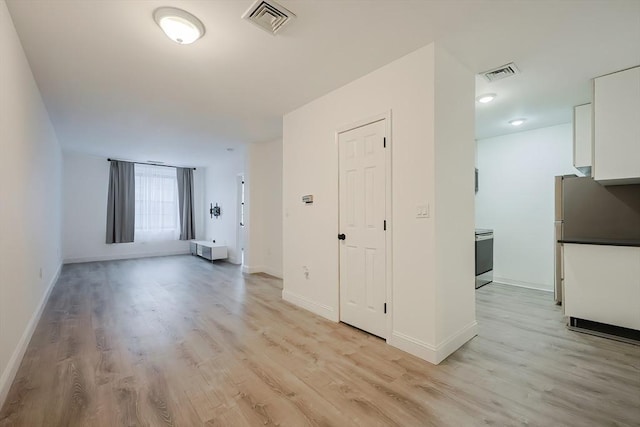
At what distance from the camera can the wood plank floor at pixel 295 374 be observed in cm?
171

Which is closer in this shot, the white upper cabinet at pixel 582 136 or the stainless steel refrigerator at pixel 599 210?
the stainless steel refrigerator at pixel 599 210

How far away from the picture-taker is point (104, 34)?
2248 millimetres

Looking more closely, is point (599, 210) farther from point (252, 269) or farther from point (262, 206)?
point (252, 269)

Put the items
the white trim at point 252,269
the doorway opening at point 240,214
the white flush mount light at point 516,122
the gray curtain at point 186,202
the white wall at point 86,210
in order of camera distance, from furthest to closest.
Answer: the gray curtain at point 186,202 < the doorway opening at point 240,214 < the white wall at point 86,210 < the white trim at point 252,269 < the white flush mount light at point 516,122

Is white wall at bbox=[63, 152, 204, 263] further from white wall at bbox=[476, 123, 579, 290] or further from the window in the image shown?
white wall at bbox=[476, 123, 579, 290]

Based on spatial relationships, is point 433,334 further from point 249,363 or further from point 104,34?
point 104,34

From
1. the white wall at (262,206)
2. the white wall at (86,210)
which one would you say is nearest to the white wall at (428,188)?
the white wall at (262,206)

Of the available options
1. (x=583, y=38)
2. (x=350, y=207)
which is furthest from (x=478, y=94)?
(x=350, y=207)

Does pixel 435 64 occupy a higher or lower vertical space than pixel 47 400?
higher

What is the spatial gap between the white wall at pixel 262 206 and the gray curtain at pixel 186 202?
3.45 m

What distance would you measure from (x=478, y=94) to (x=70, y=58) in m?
4.27

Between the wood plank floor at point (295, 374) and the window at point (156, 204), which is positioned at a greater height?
the window at point (156, 204)

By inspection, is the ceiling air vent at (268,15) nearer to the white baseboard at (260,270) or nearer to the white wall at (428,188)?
the white wall at (428,188)

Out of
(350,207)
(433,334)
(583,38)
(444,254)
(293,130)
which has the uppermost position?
(583,38)
